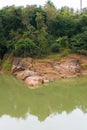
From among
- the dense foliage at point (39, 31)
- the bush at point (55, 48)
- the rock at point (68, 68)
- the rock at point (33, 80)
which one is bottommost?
the rock at point (68, 68)

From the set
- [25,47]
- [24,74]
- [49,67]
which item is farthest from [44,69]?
[25,47]

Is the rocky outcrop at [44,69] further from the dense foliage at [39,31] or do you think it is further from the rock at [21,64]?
the dense foliage at [39,31]

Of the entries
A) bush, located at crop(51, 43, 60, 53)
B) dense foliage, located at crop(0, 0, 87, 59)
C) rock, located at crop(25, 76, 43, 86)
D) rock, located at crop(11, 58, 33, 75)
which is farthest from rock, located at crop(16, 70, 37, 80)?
bush, located at crop(51, 43, 60, 53)

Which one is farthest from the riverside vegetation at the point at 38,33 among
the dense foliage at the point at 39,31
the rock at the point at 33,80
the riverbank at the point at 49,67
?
the rock at the point at 33,80

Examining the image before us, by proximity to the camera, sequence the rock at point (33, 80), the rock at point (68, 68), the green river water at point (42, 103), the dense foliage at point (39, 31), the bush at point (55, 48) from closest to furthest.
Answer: the green river water at point (42, 103) < the rock at point (33, 80) < the rock at point (68, 68) < the dense foliage at point (39, 31) < the bush at point (55, 48)

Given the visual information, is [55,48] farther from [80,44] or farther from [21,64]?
[21,64]

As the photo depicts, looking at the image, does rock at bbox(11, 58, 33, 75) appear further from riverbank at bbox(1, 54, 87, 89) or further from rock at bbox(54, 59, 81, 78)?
rock at bbox(54, 59, 81, 78)

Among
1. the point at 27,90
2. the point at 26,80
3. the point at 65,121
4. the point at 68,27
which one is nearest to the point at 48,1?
the point at 68,27
